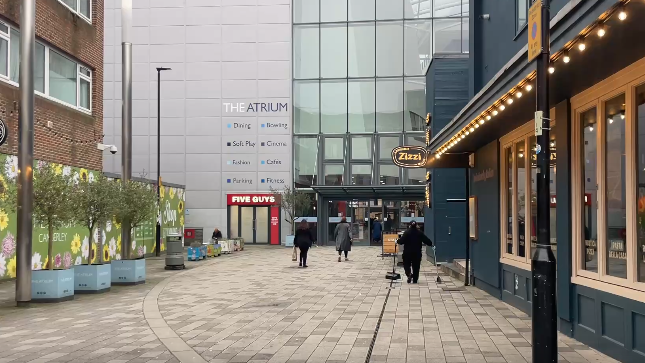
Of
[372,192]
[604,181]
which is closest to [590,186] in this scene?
[604,181]

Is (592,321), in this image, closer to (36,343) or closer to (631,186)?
(631,186)

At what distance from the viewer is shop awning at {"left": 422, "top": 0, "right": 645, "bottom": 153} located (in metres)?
5.82

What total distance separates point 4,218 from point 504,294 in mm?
12770

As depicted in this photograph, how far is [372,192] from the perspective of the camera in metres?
41.1

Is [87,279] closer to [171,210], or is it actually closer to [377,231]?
[171,210]

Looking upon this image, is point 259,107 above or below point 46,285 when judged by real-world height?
above

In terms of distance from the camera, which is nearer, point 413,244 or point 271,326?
point 271,326

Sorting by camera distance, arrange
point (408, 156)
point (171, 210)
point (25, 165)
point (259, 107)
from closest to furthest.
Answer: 1. point (25, 165)
2. point (408, 156)
3. point (171, 210)
4. point (259, 107)

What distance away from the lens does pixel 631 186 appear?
24.7 ft

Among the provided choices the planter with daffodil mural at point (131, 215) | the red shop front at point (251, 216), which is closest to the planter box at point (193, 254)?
the planter with daffodil mural at point (131, 215)

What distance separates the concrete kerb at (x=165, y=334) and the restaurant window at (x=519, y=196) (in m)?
6.34

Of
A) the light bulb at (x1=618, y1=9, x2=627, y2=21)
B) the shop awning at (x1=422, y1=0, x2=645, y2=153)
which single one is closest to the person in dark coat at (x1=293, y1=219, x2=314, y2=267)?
the shop awning at (x1=422, y1=0, x2=645, y2=153)

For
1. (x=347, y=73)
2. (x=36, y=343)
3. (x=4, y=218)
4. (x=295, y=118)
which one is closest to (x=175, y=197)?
(x=295, y=118)

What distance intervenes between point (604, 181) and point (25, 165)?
10446mm
